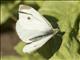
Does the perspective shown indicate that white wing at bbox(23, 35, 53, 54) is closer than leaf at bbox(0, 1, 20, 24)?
Yes

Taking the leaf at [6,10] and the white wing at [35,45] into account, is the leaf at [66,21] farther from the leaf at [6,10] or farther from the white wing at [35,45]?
the leaf at [6,10]

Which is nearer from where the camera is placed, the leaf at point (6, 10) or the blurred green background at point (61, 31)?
the blurred green background at point (61, 31)

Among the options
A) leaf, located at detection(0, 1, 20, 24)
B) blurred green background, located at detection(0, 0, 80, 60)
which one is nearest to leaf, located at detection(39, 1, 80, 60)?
blurred green background, located at detection(0, 0, 80, 60)

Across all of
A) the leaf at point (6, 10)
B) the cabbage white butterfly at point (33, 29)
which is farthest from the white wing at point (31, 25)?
the leaf at point (6, 10)

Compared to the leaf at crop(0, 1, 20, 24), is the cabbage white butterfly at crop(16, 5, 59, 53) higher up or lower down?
higher up

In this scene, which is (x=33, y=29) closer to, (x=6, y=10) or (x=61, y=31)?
(x=61, y=31)

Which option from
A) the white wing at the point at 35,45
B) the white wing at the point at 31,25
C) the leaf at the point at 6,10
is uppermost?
the white wing at the point at 31,25

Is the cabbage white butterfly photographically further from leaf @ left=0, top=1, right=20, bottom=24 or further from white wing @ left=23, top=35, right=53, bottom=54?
leaf @ left=0, top=1, right=20, bottom=24

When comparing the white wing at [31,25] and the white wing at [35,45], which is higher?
the white wing at [31,25]
